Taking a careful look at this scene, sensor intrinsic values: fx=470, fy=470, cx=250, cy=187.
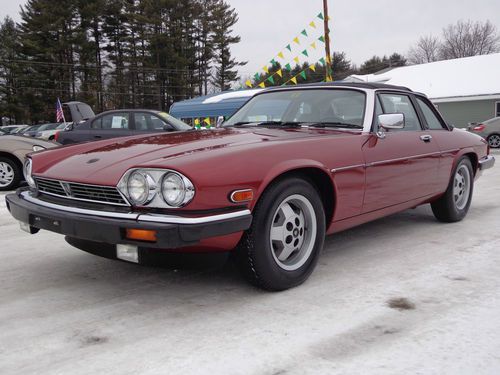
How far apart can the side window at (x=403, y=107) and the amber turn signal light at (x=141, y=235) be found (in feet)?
8.07

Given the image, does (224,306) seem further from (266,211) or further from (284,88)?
(284,88)

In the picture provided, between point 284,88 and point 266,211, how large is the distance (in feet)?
6.21

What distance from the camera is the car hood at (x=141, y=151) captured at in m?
2.70

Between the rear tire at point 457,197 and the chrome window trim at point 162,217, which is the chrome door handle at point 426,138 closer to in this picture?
the rear tire at point 457,197

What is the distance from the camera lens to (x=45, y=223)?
9.30 feet

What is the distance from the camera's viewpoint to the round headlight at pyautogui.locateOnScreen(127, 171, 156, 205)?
99.7 inches

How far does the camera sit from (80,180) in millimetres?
2787

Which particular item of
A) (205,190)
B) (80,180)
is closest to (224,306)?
(205,190)

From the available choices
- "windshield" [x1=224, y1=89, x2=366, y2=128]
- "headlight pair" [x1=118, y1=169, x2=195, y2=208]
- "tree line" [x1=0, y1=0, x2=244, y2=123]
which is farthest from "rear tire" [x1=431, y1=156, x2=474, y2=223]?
"tree line" [x1=0, y1=0, x2=244, y2=123]

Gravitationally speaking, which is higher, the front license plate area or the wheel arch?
the wheel arch

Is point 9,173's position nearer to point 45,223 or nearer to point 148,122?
point 148,122

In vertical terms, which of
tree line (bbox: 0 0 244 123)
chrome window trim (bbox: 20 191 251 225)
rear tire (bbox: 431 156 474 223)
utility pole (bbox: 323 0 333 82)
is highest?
tree line (bbox: 0 0 244 123)

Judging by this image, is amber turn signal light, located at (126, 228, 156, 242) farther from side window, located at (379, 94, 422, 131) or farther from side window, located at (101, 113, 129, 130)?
side window, located at (101, 113, 129, 130)

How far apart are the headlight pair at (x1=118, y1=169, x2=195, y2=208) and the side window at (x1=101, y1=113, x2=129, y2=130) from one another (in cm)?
795
